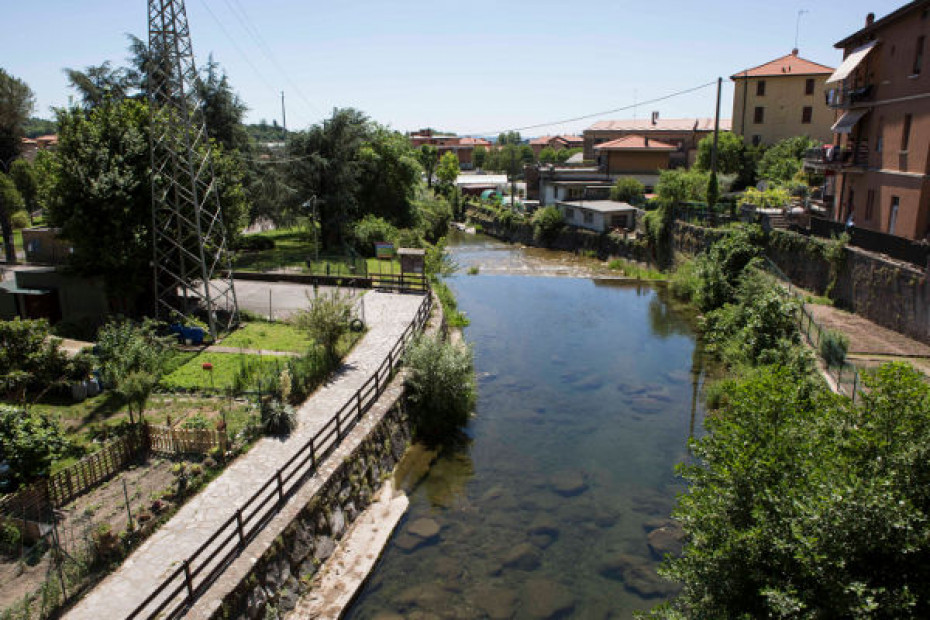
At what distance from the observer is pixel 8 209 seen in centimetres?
4816

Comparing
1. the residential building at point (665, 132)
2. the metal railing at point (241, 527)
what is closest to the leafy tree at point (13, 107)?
the metal railing at point (241, 527)

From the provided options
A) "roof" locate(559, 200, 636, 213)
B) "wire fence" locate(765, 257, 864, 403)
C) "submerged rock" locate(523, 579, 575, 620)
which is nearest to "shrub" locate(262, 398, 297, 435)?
"submerged rock" locate(523, 579, 575, 620)

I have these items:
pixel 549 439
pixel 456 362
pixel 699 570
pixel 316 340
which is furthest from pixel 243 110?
pixel 699 570

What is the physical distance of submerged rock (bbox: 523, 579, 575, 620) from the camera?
40.9ft

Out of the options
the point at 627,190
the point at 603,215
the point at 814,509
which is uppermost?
the point at 627,190

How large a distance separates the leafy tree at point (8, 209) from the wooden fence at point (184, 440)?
26486 millimetres

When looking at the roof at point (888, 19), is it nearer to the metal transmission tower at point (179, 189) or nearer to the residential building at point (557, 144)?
the metal transmission tower at point (179, 189)

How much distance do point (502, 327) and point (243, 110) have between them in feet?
82.3

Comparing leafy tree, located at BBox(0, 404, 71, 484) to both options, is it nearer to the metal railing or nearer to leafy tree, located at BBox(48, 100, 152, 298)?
the metal railing

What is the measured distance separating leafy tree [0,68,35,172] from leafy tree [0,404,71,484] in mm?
45493

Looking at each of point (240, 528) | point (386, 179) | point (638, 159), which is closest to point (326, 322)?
point (240, 528)

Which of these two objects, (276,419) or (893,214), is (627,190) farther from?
(276,419)

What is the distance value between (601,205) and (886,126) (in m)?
27.7

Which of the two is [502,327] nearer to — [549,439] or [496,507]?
[549,439]
